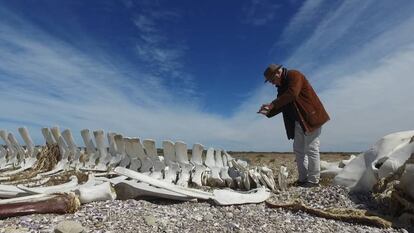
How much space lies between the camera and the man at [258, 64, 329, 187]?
7.19 m

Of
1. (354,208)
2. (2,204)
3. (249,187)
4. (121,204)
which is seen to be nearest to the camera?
(2,204)

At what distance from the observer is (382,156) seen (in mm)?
6559

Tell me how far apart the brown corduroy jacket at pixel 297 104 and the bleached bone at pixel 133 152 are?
2.14 m

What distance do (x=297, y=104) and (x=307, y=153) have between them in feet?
2.50

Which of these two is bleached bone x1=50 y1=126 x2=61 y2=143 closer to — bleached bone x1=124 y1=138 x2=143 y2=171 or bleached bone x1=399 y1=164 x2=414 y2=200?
bleached bone x1=124 y1=138 x2=143 y2=171

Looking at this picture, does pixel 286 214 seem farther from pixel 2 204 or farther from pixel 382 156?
pixel 2 204

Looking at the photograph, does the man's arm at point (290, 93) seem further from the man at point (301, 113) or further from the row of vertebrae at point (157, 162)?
the row of vertebrae at point (157, 162)

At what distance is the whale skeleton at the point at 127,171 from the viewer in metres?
5.60

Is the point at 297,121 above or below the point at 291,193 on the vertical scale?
above

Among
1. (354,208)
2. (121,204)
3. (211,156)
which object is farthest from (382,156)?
(121,204)

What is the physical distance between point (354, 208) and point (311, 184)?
1.51 m

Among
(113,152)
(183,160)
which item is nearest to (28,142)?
(113,152)

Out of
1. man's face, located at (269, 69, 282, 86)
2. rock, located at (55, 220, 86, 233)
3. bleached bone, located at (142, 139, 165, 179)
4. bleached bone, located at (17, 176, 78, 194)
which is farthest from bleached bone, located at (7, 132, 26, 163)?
rock, located at (55, 220, 86, 233)

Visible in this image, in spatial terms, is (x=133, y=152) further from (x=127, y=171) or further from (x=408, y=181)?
(x=408, y=181)
